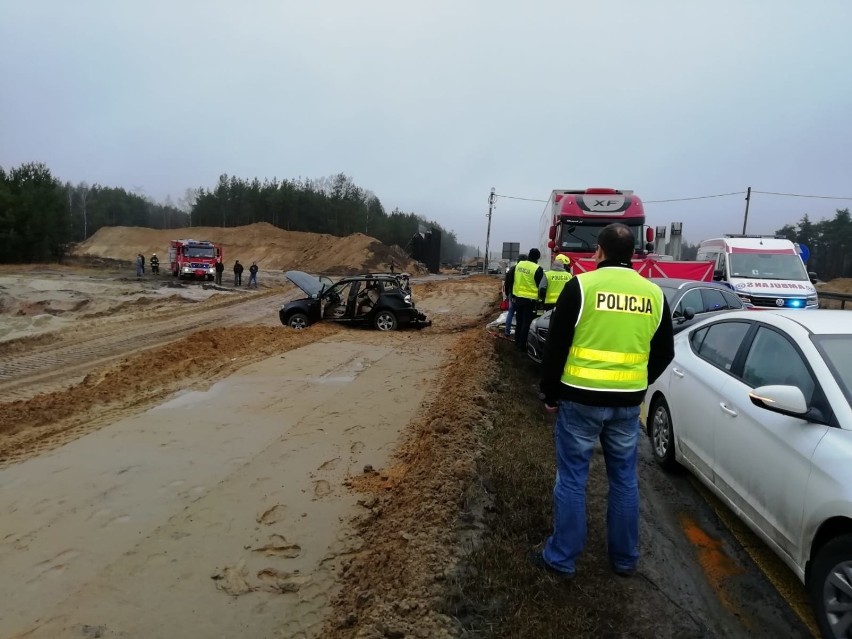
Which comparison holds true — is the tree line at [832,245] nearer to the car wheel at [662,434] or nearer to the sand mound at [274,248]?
the sand mound at [274,248]

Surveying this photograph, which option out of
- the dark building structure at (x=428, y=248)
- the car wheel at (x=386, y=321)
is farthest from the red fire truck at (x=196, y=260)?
the car wheel at (x=386, y=321)

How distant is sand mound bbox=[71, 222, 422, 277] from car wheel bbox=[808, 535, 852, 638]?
46.1 m

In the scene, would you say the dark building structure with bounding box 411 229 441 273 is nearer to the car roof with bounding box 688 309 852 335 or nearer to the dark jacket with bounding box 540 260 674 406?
the car roof with bounding box 688 309 852 335

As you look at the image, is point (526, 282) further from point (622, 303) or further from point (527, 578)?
point (527, 578)

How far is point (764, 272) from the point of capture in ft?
48.0

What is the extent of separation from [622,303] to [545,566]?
158 centimetres

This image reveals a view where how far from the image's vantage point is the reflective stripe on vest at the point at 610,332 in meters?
2.94

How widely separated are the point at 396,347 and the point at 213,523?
24.7 feet

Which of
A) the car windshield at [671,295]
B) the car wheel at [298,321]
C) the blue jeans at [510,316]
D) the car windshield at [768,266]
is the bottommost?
the car wheel at [298,321]

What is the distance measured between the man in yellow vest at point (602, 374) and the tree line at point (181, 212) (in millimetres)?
52810

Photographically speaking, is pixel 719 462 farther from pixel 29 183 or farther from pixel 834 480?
pixel 29 183

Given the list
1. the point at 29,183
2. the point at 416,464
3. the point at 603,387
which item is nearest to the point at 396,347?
the point at 416,464

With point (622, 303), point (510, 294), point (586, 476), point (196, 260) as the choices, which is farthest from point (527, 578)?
point (196, 260)

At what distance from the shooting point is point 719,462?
385 cm
